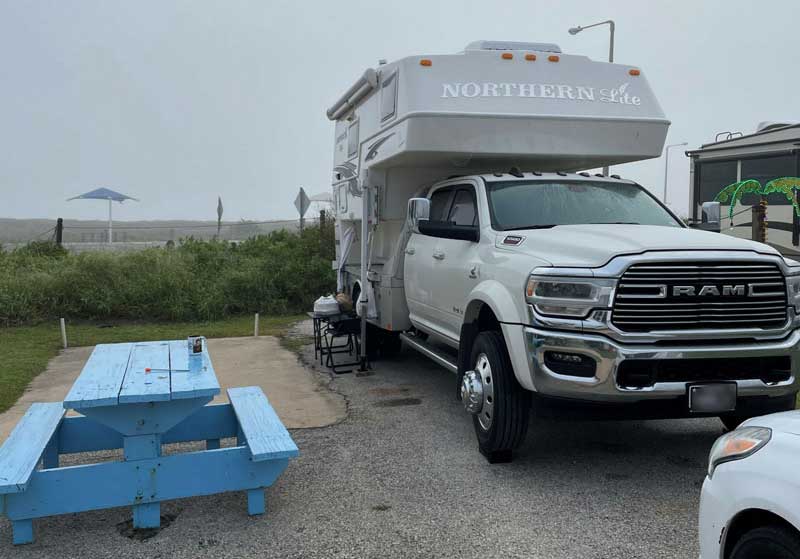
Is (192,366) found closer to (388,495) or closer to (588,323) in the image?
(388,495)

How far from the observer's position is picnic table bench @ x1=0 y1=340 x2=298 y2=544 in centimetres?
390

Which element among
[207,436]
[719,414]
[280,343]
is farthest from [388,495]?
[280,343]

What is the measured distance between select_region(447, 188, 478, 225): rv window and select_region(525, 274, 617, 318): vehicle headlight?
67.2 inches

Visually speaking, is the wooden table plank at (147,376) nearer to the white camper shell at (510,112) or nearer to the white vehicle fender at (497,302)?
the white vehicle fender at (497,302)

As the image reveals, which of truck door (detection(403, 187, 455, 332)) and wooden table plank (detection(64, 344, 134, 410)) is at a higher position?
truck door (detection(403, 187, 455, 332))

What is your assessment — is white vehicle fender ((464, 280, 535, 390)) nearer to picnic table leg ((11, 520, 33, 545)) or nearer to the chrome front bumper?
the chrome front bumper

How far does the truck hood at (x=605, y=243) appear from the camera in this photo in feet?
15.0

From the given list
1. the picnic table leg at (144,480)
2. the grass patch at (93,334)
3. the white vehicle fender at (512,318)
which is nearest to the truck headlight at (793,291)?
the white vehicle fender at (512,318)

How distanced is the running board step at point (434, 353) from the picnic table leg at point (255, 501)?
6.97ft

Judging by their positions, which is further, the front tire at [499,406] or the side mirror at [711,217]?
the side mirror at [711,217]

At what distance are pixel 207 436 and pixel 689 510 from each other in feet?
10.7

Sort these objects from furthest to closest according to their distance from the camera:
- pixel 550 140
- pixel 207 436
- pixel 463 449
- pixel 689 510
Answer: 1. pixel 550 140
2. pixel 463 449
3. pixel 207 436
4. pixel 689 510

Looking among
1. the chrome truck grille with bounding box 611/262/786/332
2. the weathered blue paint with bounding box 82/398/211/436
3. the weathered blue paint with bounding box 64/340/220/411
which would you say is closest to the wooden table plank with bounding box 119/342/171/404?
the weathered blue paint with bounding box 64/340/220/411

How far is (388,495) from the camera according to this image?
4.64 metres
